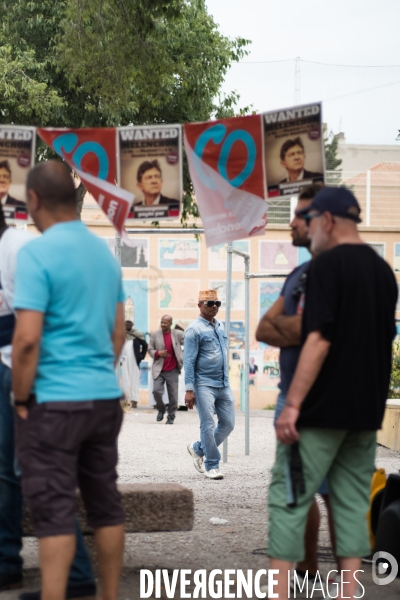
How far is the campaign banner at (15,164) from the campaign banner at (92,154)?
10 cm

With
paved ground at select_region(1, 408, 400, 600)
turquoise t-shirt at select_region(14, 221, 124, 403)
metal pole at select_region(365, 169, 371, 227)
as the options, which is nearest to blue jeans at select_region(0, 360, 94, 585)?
paved ground at select_region(1, 408, 400, 600)

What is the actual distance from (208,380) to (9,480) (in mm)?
5732

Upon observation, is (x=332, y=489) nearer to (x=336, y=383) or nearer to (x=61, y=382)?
(x=336, y=383)

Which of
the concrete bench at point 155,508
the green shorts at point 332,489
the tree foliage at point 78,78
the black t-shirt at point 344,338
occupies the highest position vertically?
the tree foliage at point 78,78

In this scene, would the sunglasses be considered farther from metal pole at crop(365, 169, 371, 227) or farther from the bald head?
metal pole at crop(365, 169, 371, 227)

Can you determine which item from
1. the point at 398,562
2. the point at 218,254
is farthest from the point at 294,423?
the point at 218,254

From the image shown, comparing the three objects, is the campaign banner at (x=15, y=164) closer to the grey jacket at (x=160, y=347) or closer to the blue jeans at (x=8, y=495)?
the blue jeans at (x=8, y=495)

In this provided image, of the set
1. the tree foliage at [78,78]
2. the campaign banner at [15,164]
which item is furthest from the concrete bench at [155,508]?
the tree foliage at [78,78]

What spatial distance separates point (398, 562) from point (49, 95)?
14899 mm

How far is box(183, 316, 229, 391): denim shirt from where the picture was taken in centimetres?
1034

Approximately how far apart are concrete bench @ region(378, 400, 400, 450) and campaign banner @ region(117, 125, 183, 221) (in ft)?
28.2

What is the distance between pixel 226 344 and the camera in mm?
10992

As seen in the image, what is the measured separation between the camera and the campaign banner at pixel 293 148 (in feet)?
17.3

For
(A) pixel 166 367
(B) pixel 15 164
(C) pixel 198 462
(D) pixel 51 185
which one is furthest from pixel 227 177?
(A) pixel 166 367
